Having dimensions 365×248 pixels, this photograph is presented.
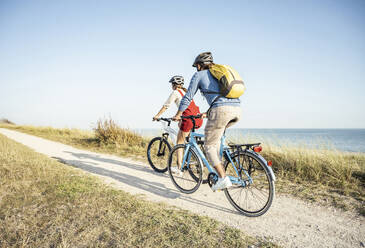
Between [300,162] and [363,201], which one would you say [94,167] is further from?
[363,201]

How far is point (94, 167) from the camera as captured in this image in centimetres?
653

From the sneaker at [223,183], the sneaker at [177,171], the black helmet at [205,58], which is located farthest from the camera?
the sneaker at [177,171]

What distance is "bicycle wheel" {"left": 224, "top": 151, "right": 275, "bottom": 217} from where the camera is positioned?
10.6 feet

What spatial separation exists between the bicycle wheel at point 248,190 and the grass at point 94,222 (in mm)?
692

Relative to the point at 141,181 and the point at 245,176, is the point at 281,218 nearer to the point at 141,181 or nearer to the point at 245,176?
the point at 245,176

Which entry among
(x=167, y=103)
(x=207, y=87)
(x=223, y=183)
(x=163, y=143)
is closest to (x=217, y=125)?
(x=207, y=87)

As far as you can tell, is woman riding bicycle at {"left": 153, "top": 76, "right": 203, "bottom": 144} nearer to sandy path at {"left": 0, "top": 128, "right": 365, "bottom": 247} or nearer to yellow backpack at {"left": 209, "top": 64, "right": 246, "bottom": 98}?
sandy path at {"left": 0, "top": 128, "right": 365, "bottom": 247}

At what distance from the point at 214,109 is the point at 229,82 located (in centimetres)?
47

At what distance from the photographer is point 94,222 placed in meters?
2.74

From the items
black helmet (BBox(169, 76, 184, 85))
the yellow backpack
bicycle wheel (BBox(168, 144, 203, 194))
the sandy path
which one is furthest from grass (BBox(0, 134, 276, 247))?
black helmet (BBox(169, 76, 184, 85))

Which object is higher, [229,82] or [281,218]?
[229,82]

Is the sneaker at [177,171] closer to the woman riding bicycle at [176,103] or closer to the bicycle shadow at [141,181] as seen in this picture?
the bicycle shadow at [141,181]

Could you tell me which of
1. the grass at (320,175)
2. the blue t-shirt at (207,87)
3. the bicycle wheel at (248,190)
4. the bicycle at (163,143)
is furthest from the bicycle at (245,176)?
the bicycle at (163,143)

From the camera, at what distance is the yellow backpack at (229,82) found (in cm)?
302
